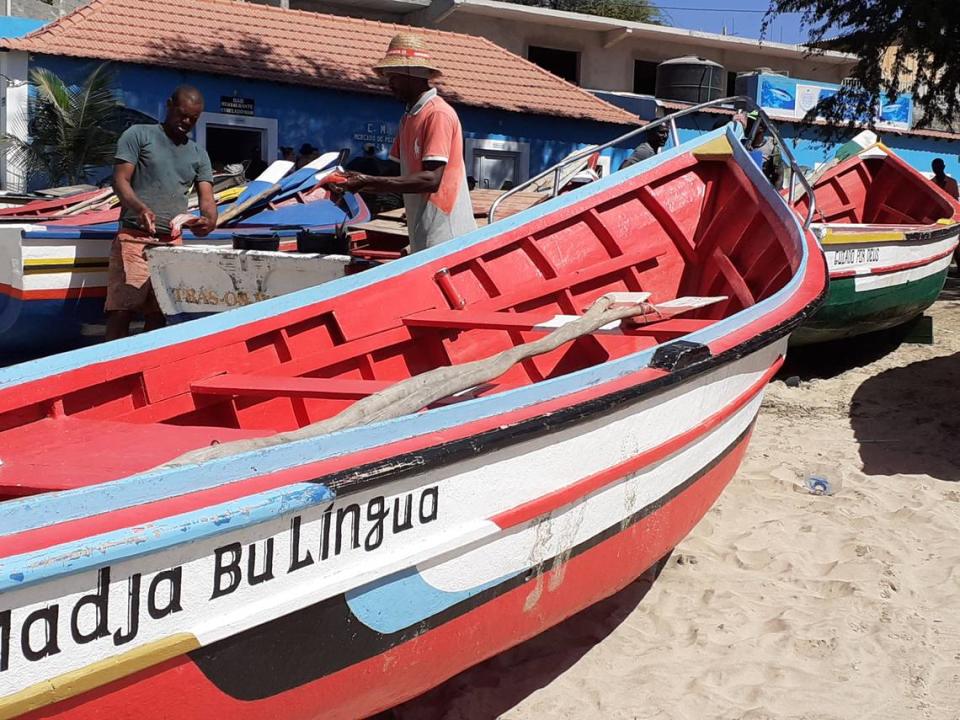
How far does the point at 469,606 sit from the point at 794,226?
303cm

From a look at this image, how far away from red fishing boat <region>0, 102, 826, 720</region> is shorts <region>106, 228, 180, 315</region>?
2.19 metres

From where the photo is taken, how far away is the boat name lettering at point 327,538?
2033 mm

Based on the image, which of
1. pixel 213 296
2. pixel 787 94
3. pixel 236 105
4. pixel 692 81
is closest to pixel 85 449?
pixel 213 296

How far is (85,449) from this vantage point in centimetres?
272

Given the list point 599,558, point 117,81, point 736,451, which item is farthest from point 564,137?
point 599,558

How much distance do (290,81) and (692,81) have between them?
8.37 meters

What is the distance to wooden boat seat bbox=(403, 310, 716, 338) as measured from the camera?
157 inches

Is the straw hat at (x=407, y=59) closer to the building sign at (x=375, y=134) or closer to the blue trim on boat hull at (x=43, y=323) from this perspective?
the blue trim on boat hull at (x=43, y=323)

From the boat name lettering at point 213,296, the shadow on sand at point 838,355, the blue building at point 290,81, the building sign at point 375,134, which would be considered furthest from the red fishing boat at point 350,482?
the building sign at point 375,134

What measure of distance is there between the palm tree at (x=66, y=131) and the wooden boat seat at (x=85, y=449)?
422 inches

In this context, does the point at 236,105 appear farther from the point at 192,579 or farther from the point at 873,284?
the point at 192,579

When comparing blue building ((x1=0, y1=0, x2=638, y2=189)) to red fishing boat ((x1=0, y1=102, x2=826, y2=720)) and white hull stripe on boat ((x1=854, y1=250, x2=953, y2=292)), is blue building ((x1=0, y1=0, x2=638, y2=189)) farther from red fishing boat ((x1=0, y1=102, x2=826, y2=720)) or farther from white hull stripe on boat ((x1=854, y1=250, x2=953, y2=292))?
red fishing boat ((x1=0, y1=102, x2=826, y2=720))

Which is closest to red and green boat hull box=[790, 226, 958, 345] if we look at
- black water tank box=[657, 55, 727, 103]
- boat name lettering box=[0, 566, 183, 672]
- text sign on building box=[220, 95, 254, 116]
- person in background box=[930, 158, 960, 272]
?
person in background box=[930, 158, 960, 272]

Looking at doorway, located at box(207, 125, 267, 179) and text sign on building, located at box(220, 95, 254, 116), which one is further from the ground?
text sign on building, located at box(220, 95, 254, 116)
